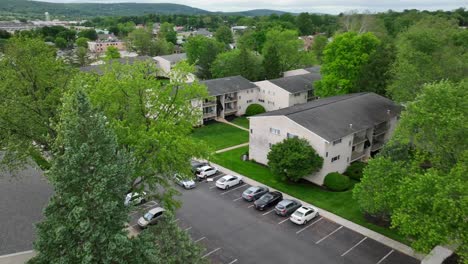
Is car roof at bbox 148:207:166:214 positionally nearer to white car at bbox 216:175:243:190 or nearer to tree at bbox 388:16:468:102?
white car at bbox 216:175:243:190

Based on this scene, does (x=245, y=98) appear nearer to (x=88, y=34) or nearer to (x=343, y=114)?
(x=343, y=114)

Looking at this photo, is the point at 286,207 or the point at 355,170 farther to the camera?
the point at 355,170

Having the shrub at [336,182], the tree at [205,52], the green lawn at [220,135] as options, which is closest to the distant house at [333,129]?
the shrub at [336,182]

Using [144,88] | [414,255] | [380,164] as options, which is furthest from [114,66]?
[414,255]

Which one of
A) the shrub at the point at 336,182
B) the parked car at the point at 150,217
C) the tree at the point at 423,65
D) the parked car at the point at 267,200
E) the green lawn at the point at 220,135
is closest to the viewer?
the parked car at the point at 150,217

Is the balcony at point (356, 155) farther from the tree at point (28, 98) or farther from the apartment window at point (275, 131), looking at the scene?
the tree at point (28, 98)

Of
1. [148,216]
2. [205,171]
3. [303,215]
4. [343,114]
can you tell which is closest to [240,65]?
[343,114]

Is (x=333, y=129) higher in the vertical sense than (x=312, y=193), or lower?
higher

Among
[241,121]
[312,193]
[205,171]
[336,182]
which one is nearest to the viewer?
[312,193]
